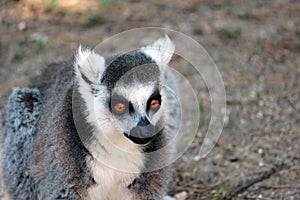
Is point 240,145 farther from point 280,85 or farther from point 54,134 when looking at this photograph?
point 54,134

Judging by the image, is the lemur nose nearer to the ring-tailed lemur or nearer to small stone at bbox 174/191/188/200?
the ring-tailed lemur

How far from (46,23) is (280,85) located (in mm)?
3718

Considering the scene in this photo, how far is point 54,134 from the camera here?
4938 mm

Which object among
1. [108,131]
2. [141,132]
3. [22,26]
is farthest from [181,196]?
[22,26]

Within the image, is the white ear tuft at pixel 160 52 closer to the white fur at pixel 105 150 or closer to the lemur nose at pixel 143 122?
the white fur at pixel 105 150

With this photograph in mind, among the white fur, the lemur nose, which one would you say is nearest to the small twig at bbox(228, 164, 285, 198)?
the white fur

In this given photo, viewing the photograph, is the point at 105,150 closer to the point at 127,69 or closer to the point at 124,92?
the point at 124,92

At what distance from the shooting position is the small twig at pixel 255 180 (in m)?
5.89

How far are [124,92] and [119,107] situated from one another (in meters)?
0.12

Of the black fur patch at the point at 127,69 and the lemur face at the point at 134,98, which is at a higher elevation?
the black fur patch at the point at 127,69

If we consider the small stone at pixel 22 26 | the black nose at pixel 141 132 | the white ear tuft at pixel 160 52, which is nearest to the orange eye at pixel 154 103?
the black nose at pixel 141 132

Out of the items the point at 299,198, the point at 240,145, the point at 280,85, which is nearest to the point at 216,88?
the point at 280,85

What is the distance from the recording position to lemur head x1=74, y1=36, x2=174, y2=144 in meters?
4.41

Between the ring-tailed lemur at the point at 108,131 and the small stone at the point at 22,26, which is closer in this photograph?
the ring-tailed lemur at the point at 108,131
